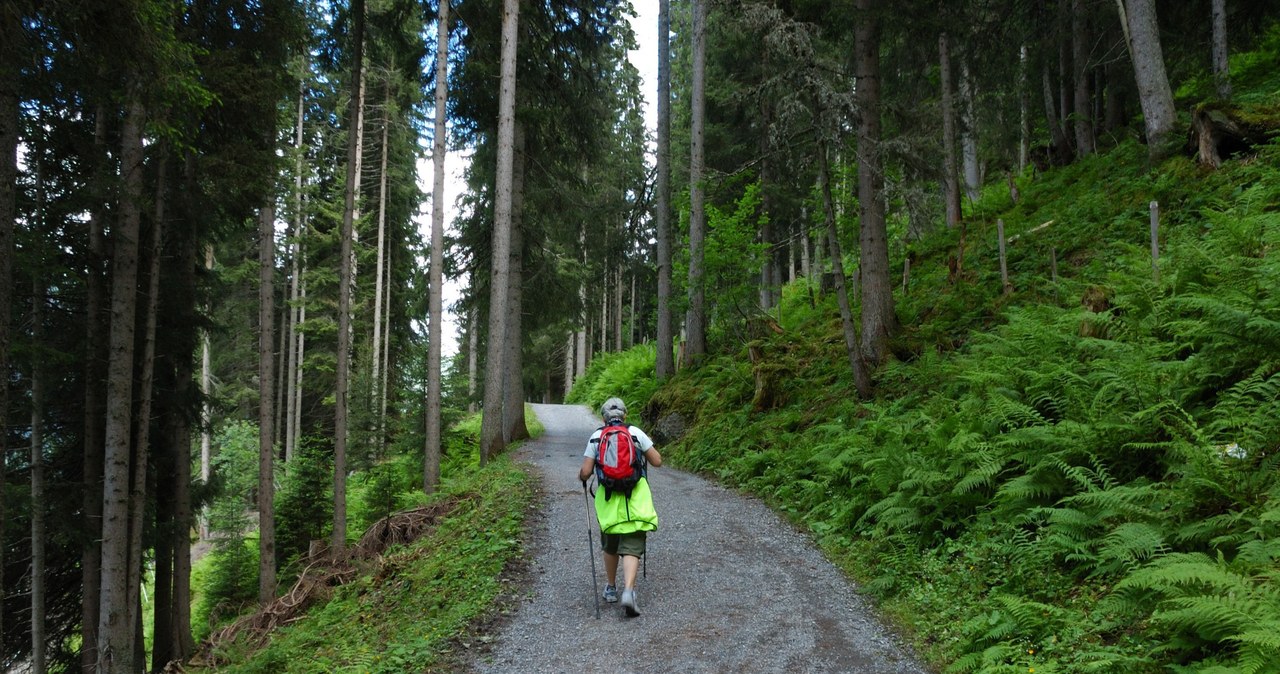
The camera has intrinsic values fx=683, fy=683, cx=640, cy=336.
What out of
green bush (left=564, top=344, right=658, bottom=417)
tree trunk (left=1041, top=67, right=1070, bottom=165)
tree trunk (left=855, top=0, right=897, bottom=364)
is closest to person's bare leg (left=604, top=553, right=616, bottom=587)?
tree trunk (left=855, top=0, right=897, bottom=364)

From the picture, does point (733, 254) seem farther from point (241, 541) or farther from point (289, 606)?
point (241, 541)

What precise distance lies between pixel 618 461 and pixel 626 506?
15.3 inches

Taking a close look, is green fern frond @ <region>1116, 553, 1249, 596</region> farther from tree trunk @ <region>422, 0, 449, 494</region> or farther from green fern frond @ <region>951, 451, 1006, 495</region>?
tree trunk @ <region>422, 0, 449, 494</region>

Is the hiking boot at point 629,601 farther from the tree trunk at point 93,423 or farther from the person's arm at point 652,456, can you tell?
the tree trunk at point 93,423

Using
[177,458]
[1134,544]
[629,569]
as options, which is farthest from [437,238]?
[1134,544]

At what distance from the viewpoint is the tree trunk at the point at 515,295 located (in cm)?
1689

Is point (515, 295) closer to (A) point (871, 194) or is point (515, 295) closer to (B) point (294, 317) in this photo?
(A) point (871, 194)

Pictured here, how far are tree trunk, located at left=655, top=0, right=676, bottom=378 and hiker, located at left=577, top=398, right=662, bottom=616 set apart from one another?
13.4 metres

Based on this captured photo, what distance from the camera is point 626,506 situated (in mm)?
5676

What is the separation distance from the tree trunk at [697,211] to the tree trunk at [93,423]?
11.5 meters

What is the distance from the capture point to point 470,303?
19.4 metres

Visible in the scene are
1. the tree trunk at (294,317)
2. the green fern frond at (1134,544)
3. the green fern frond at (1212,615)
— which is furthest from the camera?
the tree trunk at (294,317)

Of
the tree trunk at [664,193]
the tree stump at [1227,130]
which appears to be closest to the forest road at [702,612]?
the tree stump at [1227,130]

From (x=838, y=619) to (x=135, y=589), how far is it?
11159mm
